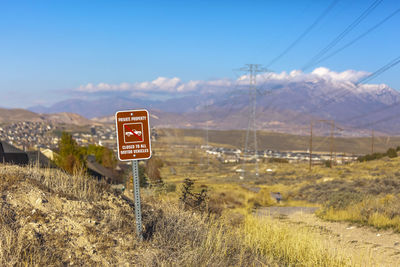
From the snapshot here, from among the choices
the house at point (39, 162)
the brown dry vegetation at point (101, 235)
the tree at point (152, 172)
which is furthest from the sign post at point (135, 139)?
the tree at point (152, 172)

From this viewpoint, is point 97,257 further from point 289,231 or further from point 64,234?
point 289,231

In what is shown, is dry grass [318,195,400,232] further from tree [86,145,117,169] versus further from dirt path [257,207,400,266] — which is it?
tree [86,145,117,169]

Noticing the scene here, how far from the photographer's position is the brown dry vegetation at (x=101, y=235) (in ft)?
21.0

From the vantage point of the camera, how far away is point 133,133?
7215 mm

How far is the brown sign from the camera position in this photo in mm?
7129

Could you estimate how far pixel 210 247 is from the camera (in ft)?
24.6

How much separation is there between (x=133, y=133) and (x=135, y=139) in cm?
10

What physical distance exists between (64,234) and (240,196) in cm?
3572

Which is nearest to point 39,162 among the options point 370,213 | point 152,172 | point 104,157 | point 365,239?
point 152,172

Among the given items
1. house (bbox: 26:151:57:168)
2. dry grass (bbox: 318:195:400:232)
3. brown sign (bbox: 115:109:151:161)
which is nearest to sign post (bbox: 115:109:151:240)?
brown sign (bbox: 115:109:151:161)

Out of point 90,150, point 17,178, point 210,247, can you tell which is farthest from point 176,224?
point 90,150

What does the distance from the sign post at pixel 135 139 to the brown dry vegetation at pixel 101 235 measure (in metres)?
0.56

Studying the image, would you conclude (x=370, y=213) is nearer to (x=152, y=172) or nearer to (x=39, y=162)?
(x=152, y=172)

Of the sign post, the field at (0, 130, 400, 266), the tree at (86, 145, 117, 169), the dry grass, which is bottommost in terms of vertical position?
the tree at (86, 145, 117, 169)
